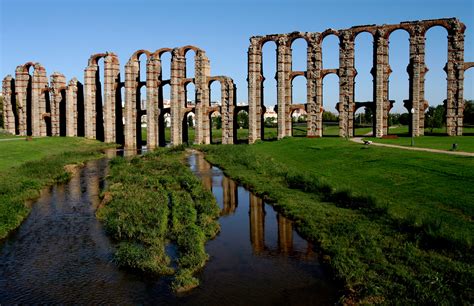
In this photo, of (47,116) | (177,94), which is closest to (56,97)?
(47,116)

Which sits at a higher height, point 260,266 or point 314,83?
point 314,83

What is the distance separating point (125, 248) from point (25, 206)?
9.54m

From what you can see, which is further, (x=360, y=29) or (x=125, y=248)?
(x=360, y=29)

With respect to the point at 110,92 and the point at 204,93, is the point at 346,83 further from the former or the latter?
the point at 110,92

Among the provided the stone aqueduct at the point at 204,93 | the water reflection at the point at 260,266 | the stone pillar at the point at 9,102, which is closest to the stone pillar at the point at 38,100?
the stone aqueduct at the point at 204,93

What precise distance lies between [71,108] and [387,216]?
58898 mm

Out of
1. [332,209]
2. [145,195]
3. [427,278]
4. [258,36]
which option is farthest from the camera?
[258,36]

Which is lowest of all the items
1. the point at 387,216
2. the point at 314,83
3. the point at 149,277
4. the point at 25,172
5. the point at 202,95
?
the point at 149,277

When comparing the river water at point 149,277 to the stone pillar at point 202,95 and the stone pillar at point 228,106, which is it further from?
the stone pillar at point 202,95

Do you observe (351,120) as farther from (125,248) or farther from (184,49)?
(125,248)

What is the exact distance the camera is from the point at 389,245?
44.2 feet

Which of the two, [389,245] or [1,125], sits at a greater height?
[1,125]

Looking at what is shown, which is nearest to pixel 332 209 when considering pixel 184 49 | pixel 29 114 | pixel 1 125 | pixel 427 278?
pixel 427 278

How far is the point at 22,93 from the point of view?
70312mm
